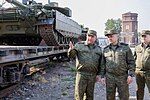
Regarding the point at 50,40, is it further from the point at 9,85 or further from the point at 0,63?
the point at 0,63

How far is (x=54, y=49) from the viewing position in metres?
13.0

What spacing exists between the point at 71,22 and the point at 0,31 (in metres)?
5.09

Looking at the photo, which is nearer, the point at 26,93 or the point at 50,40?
the point at 26,93

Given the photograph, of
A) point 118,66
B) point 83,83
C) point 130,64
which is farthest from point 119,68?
point 83,83

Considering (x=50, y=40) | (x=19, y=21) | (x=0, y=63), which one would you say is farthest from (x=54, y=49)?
(x=0, y=63)

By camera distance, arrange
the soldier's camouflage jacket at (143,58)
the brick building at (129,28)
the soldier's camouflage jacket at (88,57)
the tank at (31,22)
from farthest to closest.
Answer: the brick building at (129,28) < the tank at (31,22) < the soldier's camouflage jacket at (143,58) < the soldier's camouflage jacket at (88,57)

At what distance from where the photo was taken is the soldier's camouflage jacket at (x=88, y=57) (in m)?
5.84

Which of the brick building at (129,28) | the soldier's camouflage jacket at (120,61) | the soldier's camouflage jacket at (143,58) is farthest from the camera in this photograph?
the brick building at (129,28)

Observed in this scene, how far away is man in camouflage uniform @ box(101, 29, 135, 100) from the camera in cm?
563

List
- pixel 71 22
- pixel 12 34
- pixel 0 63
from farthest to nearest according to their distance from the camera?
pixel 71 22 < pixel 12 34 < pixel 0 63

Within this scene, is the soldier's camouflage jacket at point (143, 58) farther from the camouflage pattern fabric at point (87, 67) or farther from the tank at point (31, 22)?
the tank at point (31, 22)

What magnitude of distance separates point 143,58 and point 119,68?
0.85 m

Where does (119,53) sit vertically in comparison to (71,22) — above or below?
below

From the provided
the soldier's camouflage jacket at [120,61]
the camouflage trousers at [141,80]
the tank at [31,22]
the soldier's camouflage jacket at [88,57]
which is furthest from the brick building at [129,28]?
the soldier's camouflage jacket at [120,61]
